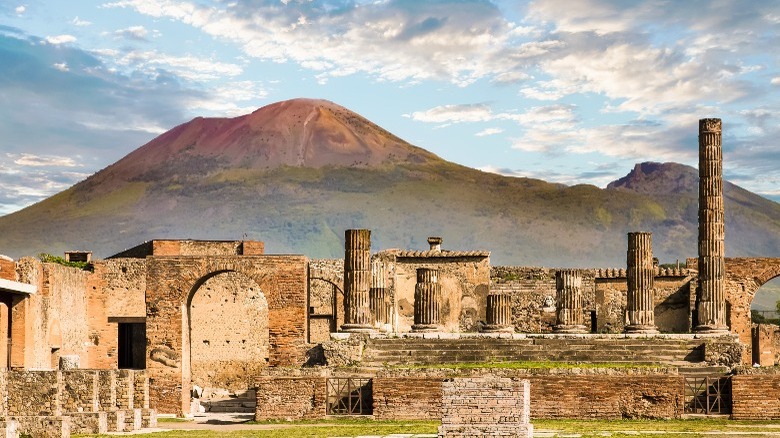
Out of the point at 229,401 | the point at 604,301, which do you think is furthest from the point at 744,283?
the point at 229,401

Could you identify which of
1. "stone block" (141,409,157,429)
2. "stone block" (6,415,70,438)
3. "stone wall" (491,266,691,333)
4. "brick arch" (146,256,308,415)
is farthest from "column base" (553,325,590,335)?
"stone block" (6,415,70,438)

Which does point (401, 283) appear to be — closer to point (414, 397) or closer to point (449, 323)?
point (449, 323)

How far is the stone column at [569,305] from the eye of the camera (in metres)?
37.0

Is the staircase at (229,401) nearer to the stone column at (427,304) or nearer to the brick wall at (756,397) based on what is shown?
the stone column at (427,304)

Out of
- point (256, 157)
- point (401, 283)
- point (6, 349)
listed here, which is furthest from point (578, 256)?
point (6, 349)

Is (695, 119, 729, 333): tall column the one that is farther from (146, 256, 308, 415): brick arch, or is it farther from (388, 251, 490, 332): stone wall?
(146, 256, 308, 415): brick arch

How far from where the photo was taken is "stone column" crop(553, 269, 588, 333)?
121ft

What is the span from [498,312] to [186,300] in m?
8.54

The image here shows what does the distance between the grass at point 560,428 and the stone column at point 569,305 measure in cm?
1028

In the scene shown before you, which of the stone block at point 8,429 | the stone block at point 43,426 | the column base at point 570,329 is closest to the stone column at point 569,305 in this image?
the column base at point 570,329

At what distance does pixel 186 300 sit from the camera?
114 ft

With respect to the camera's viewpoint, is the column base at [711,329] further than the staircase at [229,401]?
No

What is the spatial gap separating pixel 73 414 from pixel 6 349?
8881 mm

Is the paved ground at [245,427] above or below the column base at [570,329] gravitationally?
below
